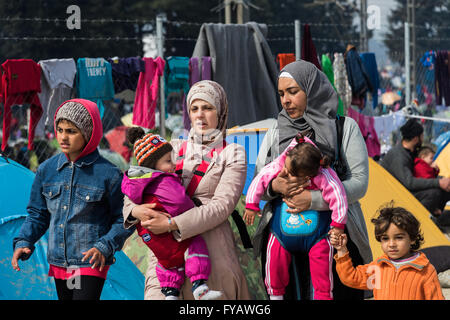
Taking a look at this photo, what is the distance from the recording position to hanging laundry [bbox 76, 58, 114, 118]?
317 inches

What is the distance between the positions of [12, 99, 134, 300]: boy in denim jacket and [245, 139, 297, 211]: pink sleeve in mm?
650

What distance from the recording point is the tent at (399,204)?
670 cm

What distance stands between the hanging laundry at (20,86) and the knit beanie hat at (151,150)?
4.34 meters

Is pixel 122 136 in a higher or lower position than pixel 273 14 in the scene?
lower

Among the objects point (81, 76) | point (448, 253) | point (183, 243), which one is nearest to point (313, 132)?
point (183, 243)

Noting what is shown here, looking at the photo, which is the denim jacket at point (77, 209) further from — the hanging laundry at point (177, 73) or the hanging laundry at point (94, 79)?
the hanging laundry at point (177, 73)

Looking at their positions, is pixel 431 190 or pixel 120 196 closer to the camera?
pixel 120 196

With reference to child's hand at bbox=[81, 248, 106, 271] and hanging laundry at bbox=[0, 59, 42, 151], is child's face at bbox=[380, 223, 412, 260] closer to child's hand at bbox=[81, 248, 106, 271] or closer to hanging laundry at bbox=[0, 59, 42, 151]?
child's hand at bbox=[81, 248, 106, 271]

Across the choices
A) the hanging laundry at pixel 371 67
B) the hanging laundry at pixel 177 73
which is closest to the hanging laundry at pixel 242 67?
the hanging laundry at pixel 177 73

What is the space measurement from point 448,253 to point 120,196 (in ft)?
13.7

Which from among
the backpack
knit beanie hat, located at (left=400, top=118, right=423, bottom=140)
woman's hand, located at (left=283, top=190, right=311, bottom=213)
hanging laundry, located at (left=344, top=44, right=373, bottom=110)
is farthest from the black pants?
hanging laundry, located at (left=344, top=44, right=373, bottom=110)

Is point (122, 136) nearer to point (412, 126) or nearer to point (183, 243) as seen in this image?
point (412, 126)

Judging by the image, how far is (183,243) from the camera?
131 inches
